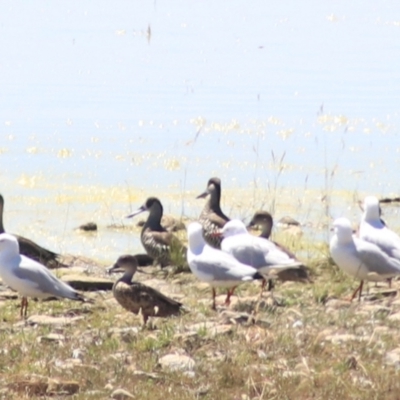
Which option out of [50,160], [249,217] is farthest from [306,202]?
[50,160]

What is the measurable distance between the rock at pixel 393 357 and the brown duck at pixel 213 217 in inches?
193

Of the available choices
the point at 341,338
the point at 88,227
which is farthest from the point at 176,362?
the point at 88,227

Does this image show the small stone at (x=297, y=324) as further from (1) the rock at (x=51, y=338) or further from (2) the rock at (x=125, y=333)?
(1) the rock at (x=51, y=338)

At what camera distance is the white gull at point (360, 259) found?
397 inches

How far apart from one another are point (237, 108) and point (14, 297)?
8761mm

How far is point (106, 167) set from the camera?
1608 centimetres

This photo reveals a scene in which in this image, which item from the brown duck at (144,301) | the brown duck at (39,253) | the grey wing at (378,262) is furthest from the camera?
the brown duck at (39,253)

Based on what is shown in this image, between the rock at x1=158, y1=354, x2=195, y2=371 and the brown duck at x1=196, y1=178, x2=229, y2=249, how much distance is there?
197 inches

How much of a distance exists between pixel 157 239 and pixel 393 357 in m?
4.79

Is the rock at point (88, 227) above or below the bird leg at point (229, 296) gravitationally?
below

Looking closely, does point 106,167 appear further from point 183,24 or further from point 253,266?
point 183,24

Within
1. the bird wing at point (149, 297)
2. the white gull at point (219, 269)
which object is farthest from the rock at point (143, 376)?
the white gull at point (219, 269)

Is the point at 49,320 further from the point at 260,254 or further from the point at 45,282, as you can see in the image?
the point at 260,254

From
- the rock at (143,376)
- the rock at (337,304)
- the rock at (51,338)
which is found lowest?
the rock at (337,304)
